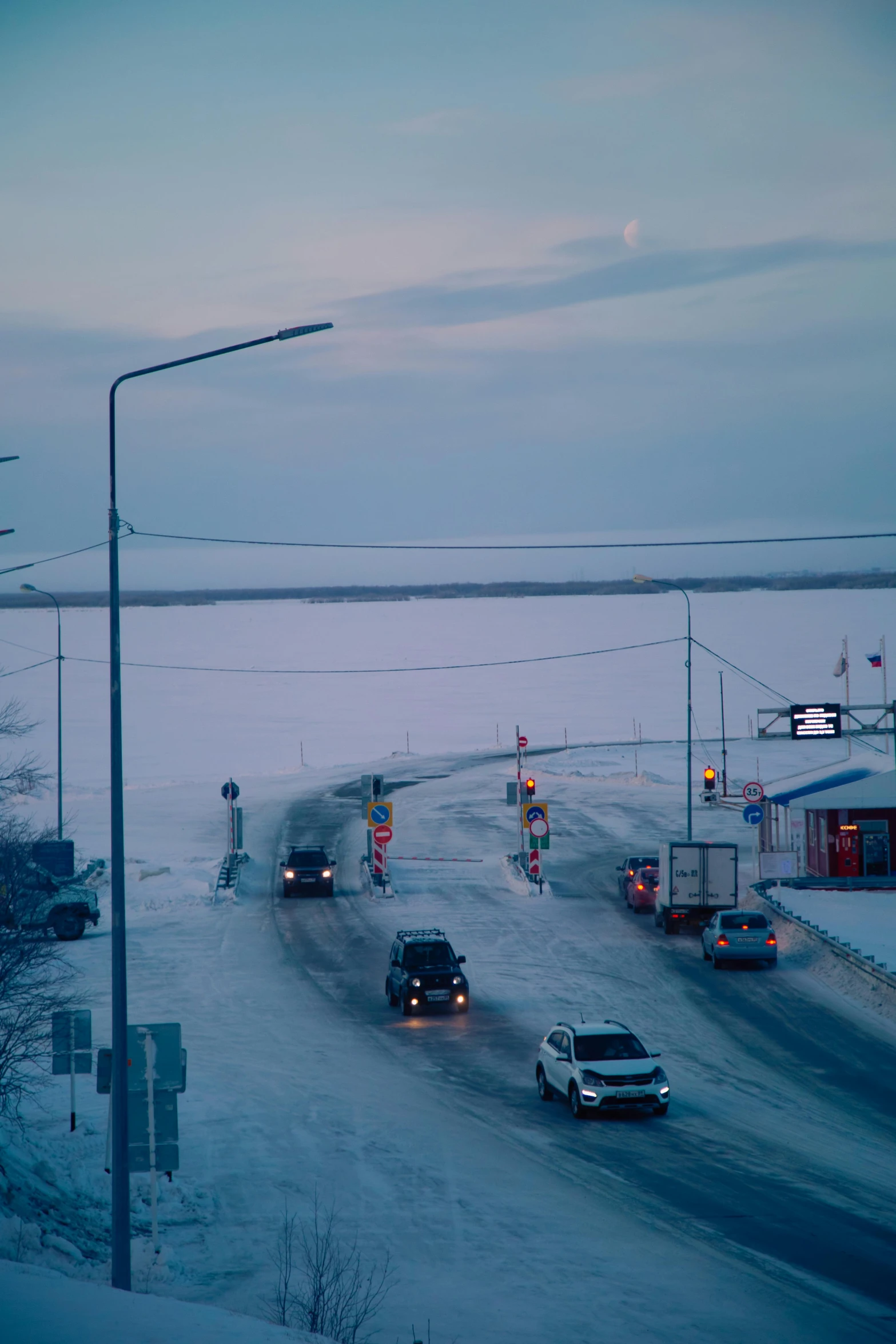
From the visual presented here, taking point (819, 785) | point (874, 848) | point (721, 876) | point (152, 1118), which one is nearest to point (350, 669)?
point (819, 785)

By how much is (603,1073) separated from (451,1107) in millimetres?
2383

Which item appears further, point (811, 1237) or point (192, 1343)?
point (811, 1237)

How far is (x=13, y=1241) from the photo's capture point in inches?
449

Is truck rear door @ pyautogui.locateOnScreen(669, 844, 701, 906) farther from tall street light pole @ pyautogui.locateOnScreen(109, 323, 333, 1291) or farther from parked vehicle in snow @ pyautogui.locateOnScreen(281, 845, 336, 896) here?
tall street light pole @ pyautogui.locateOnScreen(109, 323, 333, 1291)

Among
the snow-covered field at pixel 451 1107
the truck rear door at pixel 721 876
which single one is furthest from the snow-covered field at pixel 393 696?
the truck rear door at pixel 721 876

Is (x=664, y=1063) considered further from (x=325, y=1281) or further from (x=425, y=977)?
(x=325, y=1281)

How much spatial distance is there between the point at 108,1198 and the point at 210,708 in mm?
78582

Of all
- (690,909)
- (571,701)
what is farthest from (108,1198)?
(571,701)

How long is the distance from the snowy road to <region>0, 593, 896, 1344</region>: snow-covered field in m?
0.07

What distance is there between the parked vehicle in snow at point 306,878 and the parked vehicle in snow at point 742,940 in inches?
509

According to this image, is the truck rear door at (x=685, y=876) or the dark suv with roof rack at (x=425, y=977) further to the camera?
the truck rear door at (x=685, y=876)

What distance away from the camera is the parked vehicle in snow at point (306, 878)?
3591 centimetres

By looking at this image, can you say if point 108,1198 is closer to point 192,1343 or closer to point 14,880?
point 14,880

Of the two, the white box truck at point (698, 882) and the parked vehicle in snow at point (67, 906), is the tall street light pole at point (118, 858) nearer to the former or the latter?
the parked vehicle in snow at point (67, 906)
